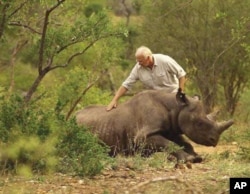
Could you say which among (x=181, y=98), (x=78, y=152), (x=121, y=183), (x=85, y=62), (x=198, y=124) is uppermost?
(x=85, y=62)

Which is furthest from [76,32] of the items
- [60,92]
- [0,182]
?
[60,92]

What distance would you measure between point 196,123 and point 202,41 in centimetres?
1201

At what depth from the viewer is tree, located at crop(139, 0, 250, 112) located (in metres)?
22.3

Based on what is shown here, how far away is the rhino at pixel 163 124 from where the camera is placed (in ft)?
37.1

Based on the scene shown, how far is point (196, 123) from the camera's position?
37.6ft

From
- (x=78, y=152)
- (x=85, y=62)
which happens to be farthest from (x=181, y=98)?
(x=85, y=62)

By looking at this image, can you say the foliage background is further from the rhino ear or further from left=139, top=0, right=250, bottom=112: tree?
the rhino ear

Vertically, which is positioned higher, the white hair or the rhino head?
the white hair

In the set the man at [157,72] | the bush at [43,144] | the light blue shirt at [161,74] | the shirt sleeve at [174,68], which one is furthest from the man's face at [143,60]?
the bush at [43,144]

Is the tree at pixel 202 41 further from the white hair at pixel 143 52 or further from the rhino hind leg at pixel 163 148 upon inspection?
the rhino hind leg at pixel 163 148

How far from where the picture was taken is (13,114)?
8289mm

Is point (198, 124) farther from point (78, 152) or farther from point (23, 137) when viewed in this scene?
point (23, 137)

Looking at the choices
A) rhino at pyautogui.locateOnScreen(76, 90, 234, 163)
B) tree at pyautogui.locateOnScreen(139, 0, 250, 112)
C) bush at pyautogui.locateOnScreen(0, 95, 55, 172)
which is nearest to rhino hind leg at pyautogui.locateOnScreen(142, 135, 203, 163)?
rhino at pyautogui.locateOnScreen(76, 90, 234, 163)

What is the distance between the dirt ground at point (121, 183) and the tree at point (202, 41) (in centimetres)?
1377
